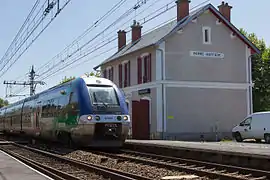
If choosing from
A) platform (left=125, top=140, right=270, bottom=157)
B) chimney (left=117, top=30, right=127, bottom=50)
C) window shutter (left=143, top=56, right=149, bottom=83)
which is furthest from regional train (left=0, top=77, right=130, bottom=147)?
chimney (left=117, top=30, right=127, bottom=50)

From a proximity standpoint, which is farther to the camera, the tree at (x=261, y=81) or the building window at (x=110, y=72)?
the tree at (x=261, y=81)

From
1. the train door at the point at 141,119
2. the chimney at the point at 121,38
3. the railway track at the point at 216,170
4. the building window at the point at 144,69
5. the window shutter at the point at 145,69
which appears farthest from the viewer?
the chimney at the point at 121,38

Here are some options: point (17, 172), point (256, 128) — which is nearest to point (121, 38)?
point (256, 128)

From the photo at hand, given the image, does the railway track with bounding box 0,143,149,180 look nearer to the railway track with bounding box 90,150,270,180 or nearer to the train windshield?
the railway track with bounding box 90,150,270,180

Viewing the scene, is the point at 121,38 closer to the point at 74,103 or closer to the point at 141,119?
the point at 141,119

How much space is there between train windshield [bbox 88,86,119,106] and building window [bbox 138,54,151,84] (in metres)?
13.0

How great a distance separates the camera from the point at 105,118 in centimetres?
1708

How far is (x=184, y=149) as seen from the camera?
15391 mm

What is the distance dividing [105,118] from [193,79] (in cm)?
1453

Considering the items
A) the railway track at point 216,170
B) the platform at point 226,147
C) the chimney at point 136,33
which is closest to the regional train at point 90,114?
the platform at point 226,147

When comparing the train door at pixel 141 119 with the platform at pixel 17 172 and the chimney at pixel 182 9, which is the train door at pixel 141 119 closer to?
the chimney at pixel 182 9

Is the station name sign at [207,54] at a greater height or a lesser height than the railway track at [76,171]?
greater

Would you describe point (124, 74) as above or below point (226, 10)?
below

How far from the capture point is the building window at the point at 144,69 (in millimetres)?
31109
